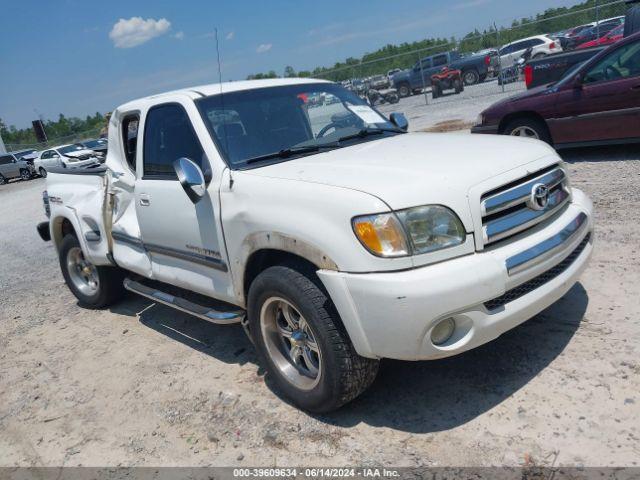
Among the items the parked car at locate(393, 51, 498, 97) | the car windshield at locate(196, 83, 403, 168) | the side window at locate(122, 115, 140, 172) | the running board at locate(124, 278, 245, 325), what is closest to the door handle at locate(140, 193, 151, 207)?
the side window at locate(122, 115, 140, 172)

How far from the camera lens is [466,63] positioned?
28.4 metres

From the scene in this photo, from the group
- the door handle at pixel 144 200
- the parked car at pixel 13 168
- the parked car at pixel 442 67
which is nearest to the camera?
the door handle at pixel 144 200

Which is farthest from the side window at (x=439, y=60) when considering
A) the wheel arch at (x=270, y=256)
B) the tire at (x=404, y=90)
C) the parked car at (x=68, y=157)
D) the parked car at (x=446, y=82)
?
the wheel arch at (x=270, y=256)

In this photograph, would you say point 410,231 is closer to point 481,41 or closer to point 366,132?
point 366,132

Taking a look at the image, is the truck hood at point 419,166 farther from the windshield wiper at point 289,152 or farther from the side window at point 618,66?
the side window at point 618,66

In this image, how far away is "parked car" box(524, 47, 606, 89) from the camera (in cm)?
1112

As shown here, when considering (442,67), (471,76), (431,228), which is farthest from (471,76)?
(431,228)

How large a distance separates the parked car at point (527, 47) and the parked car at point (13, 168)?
26.3 meters

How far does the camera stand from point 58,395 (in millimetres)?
4301

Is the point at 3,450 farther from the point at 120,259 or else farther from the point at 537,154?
the point at 537,154

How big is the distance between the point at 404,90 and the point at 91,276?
92.2 ft

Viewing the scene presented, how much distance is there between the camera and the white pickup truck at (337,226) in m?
2.82

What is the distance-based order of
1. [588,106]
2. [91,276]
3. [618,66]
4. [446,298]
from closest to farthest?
[446,298], [91,276], [618,66], [588,106]

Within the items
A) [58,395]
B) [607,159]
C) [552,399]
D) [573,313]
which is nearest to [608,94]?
[607,159]
